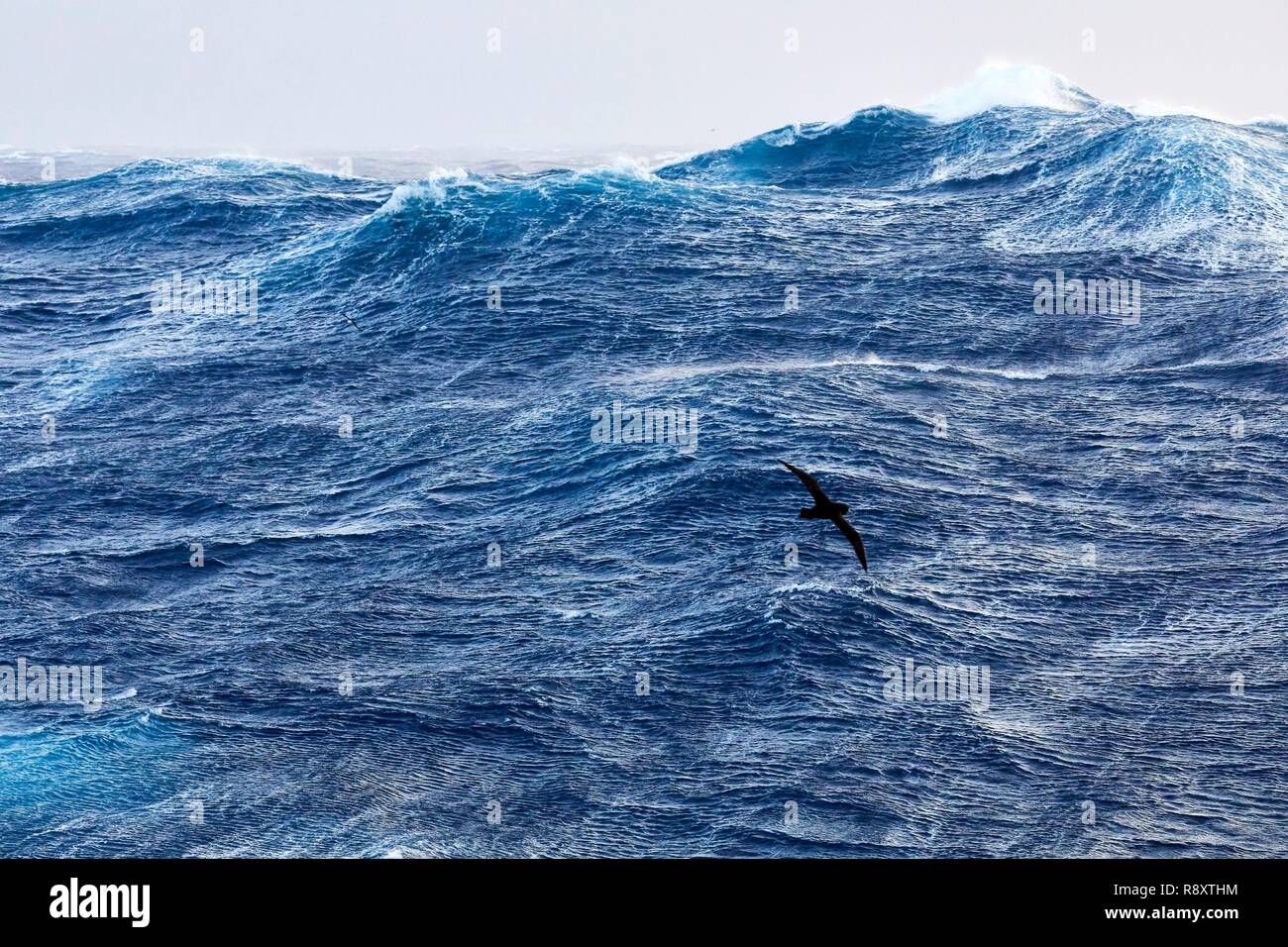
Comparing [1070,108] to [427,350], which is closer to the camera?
[427,350]

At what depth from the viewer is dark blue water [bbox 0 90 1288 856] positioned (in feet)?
135

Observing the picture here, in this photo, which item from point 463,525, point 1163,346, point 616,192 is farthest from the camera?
point 616,192

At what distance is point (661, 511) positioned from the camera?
192ft

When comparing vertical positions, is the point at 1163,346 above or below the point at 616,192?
below

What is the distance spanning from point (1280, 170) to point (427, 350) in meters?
49.9

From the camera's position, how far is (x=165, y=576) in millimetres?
57031

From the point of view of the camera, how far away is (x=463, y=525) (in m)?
59.7

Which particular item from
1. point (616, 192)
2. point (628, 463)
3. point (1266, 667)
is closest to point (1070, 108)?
point (616, 192)

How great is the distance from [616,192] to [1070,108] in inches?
1373

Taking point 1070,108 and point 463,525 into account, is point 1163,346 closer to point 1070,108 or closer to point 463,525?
point 463,525

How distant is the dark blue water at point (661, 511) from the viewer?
4128 centimetres
